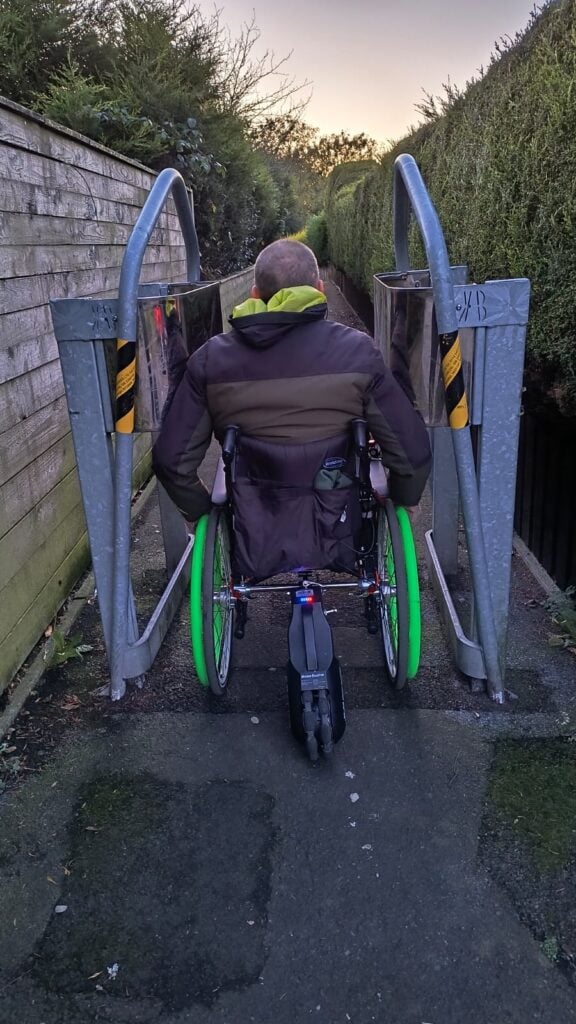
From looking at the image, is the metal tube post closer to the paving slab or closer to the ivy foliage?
the paving slab

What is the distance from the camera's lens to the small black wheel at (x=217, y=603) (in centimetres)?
243

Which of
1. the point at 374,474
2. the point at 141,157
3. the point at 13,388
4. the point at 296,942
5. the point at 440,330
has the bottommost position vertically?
the point at 296,942

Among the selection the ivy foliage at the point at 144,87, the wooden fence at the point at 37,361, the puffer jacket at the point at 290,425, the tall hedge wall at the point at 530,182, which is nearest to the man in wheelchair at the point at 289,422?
the puffer jacket at the point at 290,425

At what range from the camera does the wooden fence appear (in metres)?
2.84

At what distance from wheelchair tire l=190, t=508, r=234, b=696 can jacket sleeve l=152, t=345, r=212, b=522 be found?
0.37ft

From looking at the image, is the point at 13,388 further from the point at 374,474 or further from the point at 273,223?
the point at 273,223

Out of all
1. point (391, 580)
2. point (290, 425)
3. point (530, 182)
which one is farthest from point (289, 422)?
point (530, 182)

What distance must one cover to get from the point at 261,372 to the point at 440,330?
0.56m

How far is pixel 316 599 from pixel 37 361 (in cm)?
166

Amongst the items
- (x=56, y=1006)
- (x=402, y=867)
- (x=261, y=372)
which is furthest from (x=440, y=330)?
(x=56, y=1006)

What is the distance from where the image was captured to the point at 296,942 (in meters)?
1.84

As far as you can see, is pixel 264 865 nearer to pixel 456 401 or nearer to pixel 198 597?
pixel 198 597

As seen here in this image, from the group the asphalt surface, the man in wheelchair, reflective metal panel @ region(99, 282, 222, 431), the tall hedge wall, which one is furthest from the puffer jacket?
the tall hedge wall

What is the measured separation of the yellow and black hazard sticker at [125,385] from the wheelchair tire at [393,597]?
0.91 m
